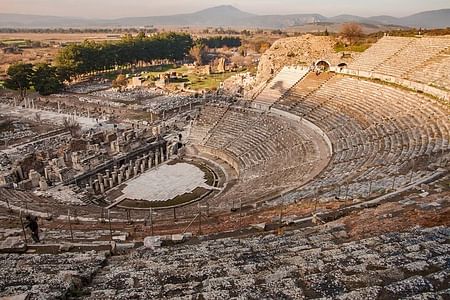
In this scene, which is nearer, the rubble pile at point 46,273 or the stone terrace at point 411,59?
the rubble pile at point 46,273

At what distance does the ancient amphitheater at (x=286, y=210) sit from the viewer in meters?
8.95

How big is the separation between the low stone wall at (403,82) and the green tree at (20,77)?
43218mm

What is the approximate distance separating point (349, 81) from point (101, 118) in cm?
2876

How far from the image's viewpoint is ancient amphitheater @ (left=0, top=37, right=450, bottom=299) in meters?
8.95

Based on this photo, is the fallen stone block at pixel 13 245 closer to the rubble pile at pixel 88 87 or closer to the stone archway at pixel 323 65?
the stone archway at pixel 323 65

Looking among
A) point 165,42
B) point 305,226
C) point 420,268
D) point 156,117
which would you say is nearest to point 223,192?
point 305,226

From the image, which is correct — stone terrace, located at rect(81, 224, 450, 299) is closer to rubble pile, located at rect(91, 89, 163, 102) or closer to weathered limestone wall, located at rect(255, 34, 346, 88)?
weathered limestone wall, located at rect(255, 34, 346, 88)

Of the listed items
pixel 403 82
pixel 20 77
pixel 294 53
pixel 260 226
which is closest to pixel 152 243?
pixel 260 226

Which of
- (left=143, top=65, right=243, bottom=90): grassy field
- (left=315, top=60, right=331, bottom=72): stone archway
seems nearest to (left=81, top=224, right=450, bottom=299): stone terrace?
(left=315, top=60, right=331, bottom=72): stone archway

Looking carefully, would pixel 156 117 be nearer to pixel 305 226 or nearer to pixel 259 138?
pixel 259 138

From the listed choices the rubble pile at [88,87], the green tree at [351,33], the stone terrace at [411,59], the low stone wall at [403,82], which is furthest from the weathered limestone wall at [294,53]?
the rubble pile at [88,87]

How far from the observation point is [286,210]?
16297mm

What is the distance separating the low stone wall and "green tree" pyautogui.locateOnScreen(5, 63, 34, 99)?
142 ft

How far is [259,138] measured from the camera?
3247 centimetres
